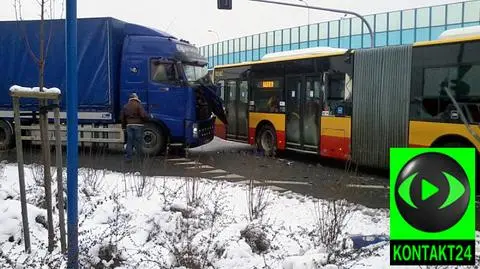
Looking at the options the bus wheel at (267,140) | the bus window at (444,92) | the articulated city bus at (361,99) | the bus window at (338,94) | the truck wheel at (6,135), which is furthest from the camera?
the truck wheel at (6,135)

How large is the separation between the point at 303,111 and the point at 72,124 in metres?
9.83

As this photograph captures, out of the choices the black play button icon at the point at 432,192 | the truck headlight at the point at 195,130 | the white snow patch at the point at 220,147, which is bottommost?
the white snow patch at the point at 220,147

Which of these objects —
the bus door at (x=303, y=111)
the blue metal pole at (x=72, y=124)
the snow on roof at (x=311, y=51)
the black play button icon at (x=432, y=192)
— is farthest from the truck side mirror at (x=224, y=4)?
the black play button icon at (x=432, y=192)

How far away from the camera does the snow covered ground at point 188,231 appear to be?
4477mm

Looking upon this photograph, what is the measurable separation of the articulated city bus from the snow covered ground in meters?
3.15

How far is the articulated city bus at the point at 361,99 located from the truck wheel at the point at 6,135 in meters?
6.47

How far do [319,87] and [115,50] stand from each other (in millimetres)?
5723

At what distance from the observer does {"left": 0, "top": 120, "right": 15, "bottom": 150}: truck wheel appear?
49.5 ft

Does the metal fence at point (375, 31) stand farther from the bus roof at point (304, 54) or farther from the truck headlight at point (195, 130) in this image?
the truck headlight at point (195, 130)

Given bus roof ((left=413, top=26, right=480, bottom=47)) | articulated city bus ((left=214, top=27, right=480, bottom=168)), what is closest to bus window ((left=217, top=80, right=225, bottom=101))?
articulated city bus ((left=214, top=27, right=480, bottom=168))

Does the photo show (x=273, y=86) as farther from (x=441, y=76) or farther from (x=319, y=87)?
(x=441, y=76)

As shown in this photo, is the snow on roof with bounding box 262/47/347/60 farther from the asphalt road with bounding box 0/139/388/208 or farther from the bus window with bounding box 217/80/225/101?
the asphalt road with bounding box 0/139/388/208

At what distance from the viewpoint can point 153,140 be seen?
46.9 ft

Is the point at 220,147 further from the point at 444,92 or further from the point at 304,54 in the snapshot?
the point at 444,92
